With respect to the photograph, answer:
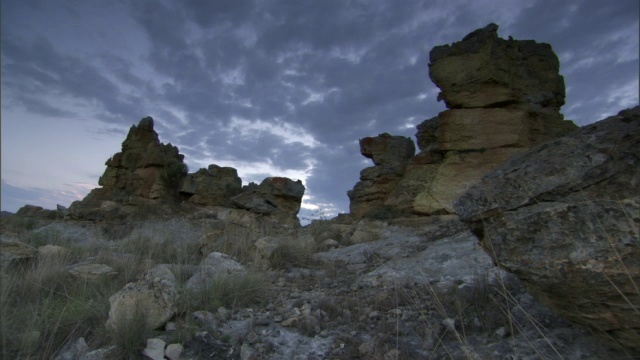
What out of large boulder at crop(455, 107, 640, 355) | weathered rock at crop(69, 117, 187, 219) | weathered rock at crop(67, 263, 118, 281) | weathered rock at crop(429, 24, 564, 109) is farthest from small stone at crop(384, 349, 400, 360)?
weathered rock at crop(69, 117, 187, 219)

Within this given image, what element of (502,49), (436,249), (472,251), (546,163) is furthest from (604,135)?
(502,49)

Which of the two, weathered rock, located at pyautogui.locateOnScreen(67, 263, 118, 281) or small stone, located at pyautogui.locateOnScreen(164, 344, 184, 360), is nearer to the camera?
small stone, located at pyautogui.locateOnScreen(164, 344, 184, 360)

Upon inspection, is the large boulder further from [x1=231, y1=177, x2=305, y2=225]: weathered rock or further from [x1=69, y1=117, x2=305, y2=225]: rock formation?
[x1=231, y1=177, x2=305, y2=225]: weathered rock

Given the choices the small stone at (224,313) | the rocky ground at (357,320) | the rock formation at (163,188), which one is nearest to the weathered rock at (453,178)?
the rocky ground at (357,320)

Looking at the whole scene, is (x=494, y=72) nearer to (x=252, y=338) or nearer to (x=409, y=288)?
(x=409, y=288)

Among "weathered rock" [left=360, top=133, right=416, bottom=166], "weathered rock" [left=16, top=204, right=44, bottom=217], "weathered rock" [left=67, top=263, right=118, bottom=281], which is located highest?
"weathered rock" [left=360, top=133, right=416, bottom=166]

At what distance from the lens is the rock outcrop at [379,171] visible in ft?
43.2

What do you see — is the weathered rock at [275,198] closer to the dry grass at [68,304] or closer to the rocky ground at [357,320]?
the dry grass at [68,304]

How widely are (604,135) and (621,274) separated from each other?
0.83 m

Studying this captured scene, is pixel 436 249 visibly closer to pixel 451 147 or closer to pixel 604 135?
pixel 604 135

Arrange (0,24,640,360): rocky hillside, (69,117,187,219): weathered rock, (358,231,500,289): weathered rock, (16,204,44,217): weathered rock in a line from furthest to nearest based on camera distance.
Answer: (16,204,44,217): weathered rock → (69,117,187,219): weathered rock → (358,231,500,289): weathered rock → (0,24,640,360): rocky hillside

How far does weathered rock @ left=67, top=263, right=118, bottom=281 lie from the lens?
430cm

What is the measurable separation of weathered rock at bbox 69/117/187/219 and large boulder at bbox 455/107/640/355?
16.0 metres

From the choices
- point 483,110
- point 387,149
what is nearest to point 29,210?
point 387,149
